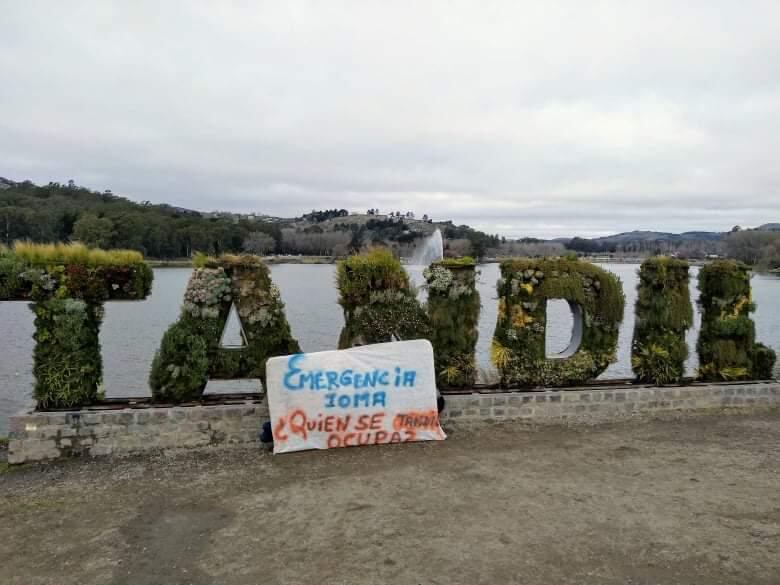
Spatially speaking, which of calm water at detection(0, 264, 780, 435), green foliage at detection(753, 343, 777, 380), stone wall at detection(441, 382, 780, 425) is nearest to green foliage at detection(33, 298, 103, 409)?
calm water at detection(0, 264, 780, 435)

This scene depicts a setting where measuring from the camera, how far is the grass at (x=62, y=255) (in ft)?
25.5

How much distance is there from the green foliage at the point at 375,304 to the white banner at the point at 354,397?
56 centimetres

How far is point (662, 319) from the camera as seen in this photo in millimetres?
9609

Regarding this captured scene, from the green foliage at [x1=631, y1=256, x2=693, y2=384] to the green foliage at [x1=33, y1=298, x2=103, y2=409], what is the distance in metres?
8.28

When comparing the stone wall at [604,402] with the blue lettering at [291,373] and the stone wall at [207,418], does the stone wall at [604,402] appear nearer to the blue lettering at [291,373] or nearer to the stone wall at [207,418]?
the stone wall at [207,418]

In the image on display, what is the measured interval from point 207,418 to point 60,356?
2025mm

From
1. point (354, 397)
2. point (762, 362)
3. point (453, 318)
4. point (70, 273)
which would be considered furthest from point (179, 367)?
→ point (762, 362)

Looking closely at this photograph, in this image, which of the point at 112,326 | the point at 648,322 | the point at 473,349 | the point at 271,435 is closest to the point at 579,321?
the point at 648,322

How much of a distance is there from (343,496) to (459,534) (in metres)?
1.43

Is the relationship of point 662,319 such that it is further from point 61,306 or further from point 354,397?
point 61,306

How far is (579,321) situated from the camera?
9500mm

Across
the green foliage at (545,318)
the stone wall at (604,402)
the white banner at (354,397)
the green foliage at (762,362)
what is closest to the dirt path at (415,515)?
the white banner at (354,397)

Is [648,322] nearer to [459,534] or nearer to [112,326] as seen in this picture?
[459,534]

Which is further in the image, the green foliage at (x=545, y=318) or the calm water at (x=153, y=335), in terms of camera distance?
the calm water at (x=153, y=335)
